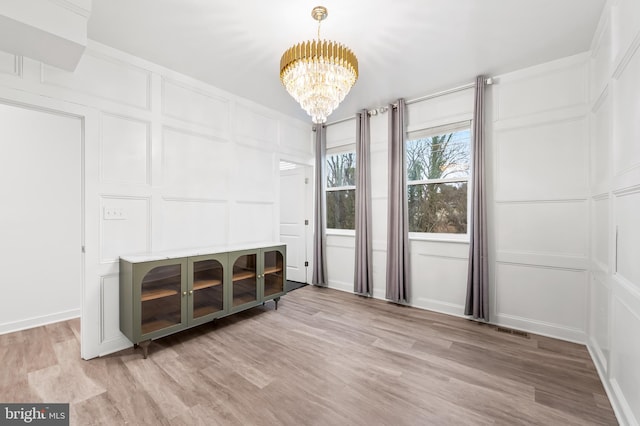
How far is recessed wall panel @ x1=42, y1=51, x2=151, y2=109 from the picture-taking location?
7.54 feet

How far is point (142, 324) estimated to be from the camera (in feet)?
8.04

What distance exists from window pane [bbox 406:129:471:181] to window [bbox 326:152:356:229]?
3.22 feet

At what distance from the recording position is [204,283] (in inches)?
113

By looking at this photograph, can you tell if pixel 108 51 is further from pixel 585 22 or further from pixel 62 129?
pixel 585 22

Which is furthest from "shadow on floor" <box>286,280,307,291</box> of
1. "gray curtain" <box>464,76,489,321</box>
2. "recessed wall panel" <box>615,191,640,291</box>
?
"recessed wall panel" <box>615,191,640,291</box>

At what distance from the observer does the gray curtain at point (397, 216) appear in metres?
3.68

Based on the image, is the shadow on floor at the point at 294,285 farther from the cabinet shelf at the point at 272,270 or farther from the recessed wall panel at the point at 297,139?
the recessed wall panel at the point at 297,139

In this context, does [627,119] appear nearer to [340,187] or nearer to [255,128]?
[340,187]

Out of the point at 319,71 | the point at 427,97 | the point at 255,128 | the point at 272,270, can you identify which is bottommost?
the point at 272,270

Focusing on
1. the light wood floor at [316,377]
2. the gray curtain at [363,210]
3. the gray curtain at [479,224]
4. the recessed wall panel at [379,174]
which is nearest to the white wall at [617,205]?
the light wood floor at [316,377]

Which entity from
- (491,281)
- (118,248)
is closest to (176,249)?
(118,248)

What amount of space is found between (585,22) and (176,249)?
14.1 ft

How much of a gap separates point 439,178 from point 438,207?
1.26 ft

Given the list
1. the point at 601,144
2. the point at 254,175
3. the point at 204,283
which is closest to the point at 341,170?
the point at 254,175
